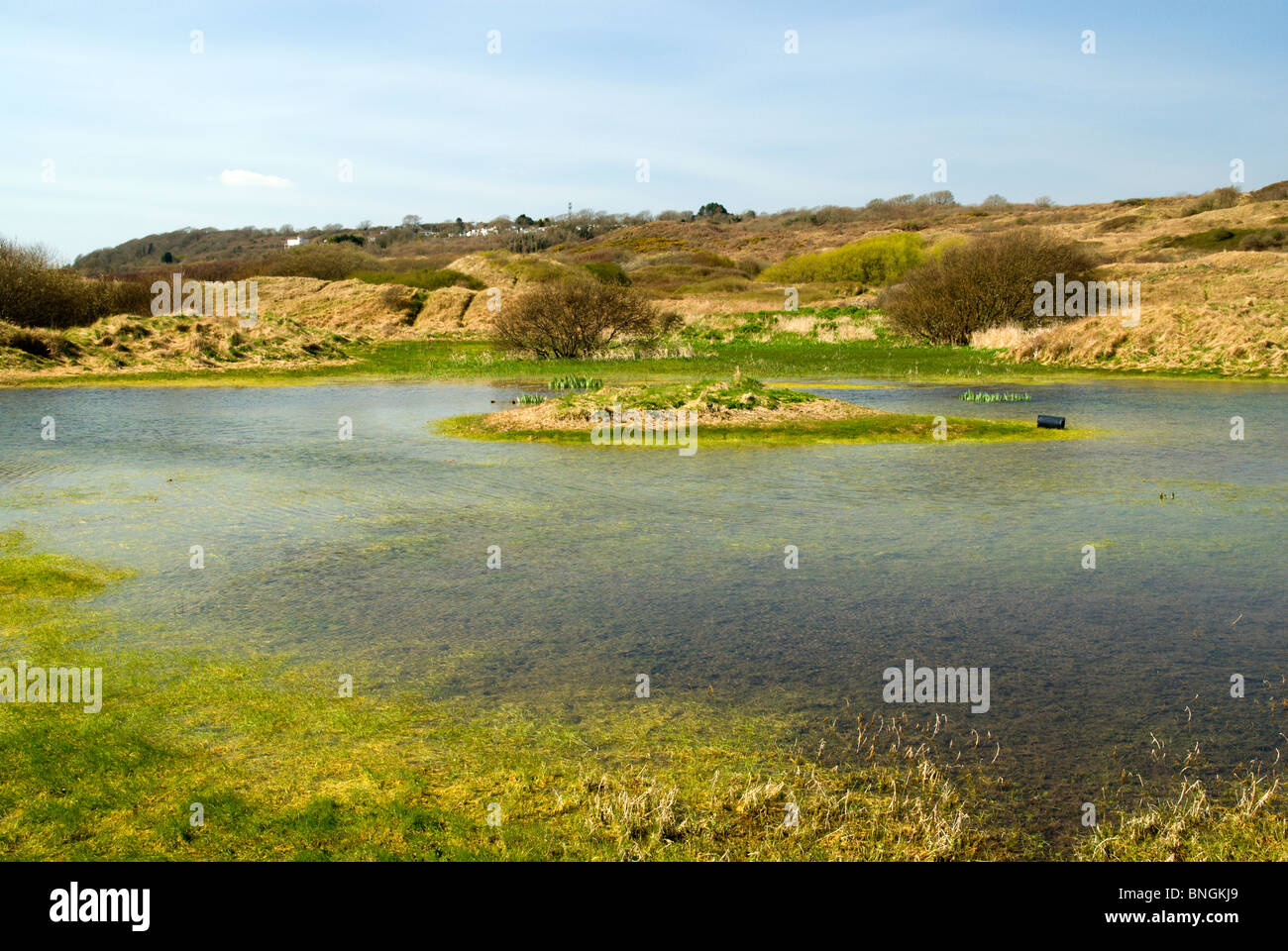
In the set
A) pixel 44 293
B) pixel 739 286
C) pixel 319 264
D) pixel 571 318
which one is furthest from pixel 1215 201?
pixel 44 293

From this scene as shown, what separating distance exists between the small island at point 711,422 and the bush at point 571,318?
16.2m

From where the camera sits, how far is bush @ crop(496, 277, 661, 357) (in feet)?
118

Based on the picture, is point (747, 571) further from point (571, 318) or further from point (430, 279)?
point (430, 279)

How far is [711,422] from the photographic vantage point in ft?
60.2

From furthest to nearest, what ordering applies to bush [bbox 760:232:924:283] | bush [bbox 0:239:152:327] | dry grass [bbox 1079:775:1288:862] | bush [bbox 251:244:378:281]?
bush [bbox 760:232:924:283], bush [bbox 251:244:378:281], bush [bbox 0:239:152:327], dry grass [bbox 1079:775:1288:862]

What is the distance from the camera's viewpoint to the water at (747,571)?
6.07 m

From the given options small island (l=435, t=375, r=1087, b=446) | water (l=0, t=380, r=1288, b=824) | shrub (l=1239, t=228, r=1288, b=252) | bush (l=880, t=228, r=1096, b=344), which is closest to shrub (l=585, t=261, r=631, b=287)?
bush (l=880, t=228, r=1096, b=344)

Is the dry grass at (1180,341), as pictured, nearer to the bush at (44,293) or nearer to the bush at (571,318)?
the bush at (571,318)

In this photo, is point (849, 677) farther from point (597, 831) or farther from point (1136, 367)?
point (1136, 367)

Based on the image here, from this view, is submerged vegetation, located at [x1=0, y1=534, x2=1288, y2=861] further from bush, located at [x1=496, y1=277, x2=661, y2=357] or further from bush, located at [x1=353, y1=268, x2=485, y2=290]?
bush, located at [x1=353, y1=268, x2=485, y2=290]

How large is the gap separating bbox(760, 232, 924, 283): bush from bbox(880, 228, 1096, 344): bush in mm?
46760

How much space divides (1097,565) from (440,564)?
212 inches

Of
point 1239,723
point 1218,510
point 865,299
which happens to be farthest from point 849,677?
point 865,299

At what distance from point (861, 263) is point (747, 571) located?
3458 inches
